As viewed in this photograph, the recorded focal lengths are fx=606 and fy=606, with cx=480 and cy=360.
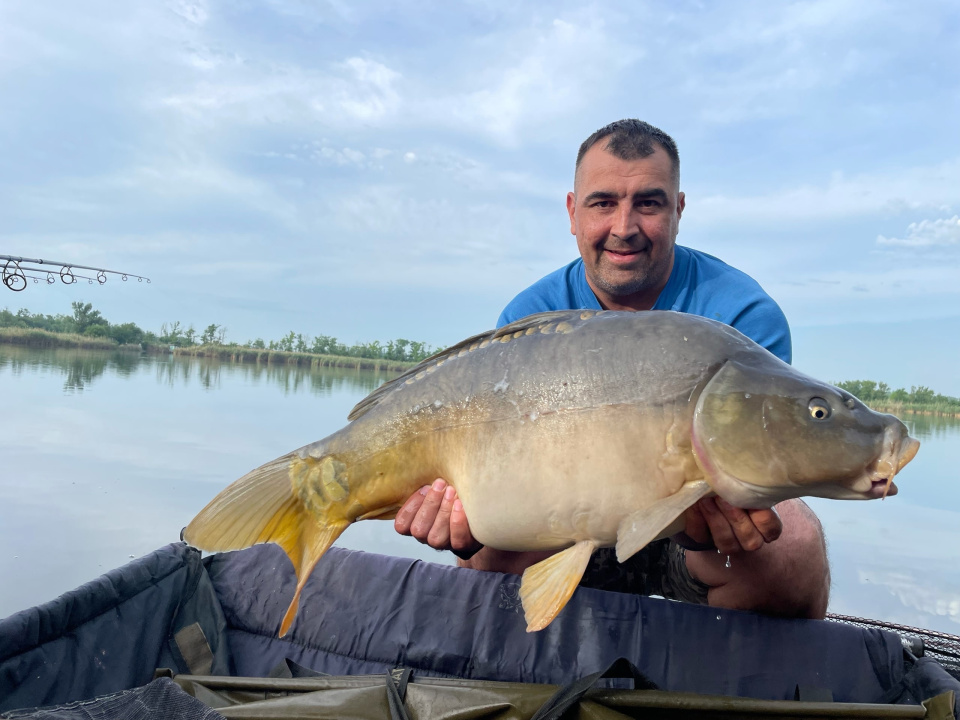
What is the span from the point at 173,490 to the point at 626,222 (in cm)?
326

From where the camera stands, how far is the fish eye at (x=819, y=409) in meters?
0.82

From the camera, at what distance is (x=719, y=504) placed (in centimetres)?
100

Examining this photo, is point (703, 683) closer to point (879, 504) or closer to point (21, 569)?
point (21, 569)

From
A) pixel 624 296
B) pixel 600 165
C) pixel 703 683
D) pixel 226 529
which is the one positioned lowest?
pixel 703 683

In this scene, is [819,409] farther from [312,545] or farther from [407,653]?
[407,653]

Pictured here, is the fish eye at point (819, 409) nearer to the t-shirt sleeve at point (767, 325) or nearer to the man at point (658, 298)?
the man at point (658, 298)

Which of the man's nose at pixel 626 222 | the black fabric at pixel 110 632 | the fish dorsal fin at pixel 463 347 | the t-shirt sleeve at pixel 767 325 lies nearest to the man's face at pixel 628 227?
the man's nose at pixel 626 222

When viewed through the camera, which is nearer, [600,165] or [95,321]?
[600,165]

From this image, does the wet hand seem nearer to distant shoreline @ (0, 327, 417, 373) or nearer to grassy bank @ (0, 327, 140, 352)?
distant shoreline @ (0, 327, 417, 373)

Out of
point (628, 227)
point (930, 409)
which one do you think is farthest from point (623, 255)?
point (930, 409)

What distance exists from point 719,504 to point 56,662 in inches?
48.3

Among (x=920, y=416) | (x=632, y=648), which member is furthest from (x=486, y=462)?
(x=920, y=416)

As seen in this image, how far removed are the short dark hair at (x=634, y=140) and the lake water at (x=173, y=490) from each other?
1.16 meters

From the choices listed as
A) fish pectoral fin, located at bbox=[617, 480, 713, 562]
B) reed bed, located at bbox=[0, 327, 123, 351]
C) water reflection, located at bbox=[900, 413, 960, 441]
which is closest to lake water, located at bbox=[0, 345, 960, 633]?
water reflection, located at bbox=[900, 413, 960, 441]
